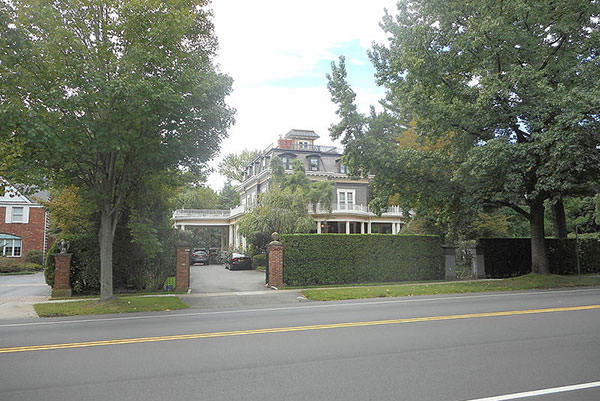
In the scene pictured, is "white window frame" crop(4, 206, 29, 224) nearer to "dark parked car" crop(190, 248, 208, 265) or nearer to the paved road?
"dark parked car" crop(190, 248, 208, 265)

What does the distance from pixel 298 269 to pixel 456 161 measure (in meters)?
8.59

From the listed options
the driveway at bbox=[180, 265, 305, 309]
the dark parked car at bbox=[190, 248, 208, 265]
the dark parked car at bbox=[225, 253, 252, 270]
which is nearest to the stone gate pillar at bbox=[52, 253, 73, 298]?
the driveway at bbox=[180, 265, 305, 309]

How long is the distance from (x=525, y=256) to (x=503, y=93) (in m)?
11.2

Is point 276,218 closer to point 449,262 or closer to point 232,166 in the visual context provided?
point 449,262

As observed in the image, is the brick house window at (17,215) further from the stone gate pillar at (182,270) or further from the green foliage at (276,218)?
the stone gate pillar at (182,270)

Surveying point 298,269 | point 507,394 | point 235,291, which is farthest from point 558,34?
point 507,394

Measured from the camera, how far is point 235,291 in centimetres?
1798

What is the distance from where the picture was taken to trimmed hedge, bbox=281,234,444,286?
19.1m

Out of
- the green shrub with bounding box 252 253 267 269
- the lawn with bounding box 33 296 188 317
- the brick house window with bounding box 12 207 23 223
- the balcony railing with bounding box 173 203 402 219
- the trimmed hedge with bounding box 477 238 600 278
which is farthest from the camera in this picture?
the balcony railing with bounding box 173 203 402 219

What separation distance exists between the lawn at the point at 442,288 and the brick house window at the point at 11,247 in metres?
33.3

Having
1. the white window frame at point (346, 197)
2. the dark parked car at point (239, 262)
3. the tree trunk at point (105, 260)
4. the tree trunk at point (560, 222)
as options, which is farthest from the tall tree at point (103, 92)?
the white window frame at point (346, 197)

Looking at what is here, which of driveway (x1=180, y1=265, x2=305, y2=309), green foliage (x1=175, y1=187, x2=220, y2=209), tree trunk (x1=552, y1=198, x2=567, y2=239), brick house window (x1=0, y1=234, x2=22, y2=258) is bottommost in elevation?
driveway (x1=180, y1=265, x2=305, y2=309)

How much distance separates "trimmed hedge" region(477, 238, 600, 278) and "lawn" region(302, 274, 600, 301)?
3.79m

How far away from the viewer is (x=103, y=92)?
38.3ft
